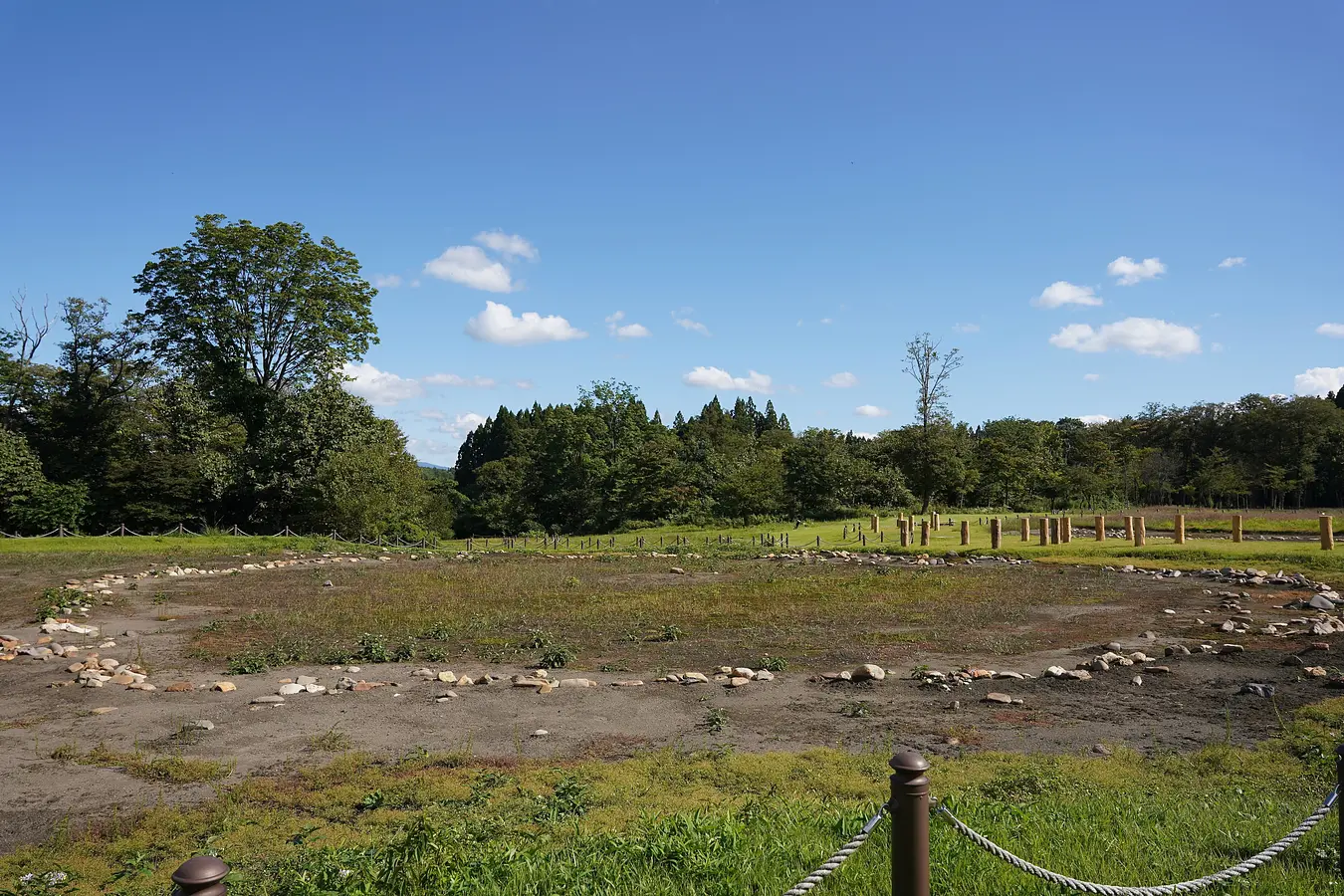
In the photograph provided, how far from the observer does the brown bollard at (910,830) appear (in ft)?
11.5

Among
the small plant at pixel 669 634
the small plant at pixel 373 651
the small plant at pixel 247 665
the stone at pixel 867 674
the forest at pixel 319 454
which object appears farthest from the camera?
the forest at pixel 319 454

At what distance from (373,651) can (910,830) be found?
33.8 ft

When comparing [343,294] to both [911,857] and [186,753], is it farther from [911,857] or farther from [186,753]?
[911,857]

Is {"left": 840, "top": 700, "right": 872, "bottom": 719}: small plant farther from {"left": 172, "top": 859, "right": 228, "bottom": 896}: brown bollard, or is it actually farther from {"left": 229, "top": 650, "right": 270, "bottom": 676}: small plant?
{"left": 229, "top": 650, "right": 270, "bottom": 676}: small plant

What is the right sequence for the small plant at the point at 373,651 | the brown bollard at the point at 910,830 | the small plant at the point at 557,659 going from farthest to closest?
the small plant at the point at 373,651
the small plant at the point at 557,659
the brown bollard at the point at 910,830

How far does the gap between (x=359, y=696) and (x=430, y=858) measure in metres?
5.81

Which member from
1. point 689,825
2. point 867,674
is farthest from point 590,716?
point 689,825

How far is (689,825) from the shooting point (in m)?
5.11

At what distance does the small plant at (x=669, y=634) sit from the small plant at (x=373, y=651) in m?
4.34

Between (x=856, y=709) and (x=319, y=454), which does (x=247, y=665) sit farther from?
(x=319, y=454)

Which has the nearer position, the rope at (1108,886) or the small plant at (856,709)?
the rope at (1108,886)

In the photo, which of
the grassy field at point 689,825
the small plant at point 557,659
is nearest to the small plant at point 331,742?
the grassy field at point 689,825

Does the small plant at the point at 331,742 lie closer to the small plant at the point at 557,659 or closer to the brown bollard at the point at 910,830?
the small plant at the point at 557,659

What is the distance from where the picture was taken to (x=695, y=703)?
9359 millimetres
